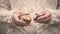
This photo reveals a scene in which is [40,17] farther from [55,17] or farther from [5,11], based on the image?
[5,11]

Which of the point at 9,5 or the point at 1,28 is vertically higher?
the point at 9,5

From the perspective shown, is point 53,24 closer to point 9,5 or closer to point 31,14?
point 31,14

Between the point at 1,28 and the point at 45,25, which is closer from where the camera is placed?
the point at 45,25

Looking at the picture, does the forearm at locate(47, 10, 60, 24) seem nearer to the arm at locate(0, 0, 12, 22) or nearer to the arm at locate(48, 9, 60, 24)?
the arm at locate(48, 9, 60, 24)

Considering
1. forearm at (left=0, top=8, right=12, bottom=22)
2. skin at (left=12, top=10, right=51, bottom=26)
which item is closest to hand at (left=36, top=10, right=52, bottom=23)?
skin at (left=12, top=10, right=51, bottom=26)

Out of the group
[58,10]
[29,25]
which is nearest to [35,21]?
[29,25]

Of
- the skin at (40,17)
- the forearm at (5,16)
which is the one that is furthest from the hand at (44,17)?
the forearm at (5,16)

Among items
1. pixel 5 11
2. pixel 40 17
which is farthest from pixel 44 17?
pixel 5 11

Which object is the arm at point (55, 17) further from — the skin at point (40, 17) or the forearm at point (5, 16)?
the forearm at point (5, 16)

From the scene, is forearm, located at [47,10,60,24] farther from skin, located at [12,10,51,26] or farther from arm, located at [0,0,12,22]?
arm, located at [0,0,12,22]

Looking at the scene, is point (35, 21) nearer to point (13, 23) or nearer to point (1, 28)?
point (13, 23)
